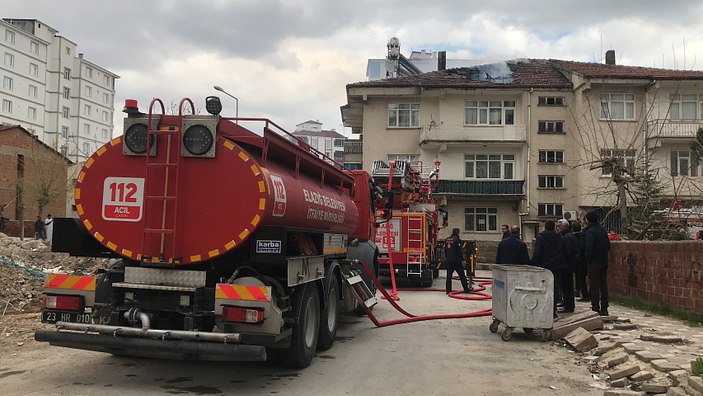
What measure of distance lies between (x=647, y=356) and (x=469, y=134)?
2968 cm

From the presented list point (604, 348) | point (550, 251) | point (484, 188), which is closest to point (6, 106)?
point (484, 188)

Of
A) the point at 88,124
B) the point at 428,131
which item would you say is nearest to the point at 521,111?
the point at 428,131

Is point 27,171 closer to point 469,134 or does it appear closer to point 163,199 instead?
point 469,134

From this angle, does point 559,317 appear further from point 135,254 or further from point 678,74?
point 678,74

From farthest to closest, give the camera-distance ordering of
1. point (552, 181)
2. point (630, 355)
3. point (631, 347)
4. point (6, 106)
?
point (6, 106)
point (552, 181)
point (631, 347)
point (630, 355)

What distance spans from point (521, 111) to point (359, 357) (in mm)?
31219

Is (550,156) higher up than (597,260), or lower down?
higher up

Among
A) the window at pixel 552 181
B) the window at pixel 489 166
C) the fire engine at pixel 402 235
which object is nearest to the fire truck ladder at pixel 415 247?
the fire engine at pixel 402 235

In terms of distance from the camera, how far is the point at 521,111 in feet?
119

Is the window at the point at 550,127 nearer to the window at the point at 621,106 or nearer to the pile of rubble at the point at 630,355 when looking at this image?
the window at the point at 621,106

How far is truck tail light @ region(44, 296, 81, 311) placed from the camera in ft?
20.8

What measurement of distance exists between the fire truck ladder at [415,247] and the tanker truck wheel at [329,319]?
27.6 ft

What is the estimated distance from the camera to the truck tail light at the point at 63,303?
249 inches

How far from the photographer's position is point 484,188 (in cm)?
3538
